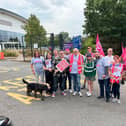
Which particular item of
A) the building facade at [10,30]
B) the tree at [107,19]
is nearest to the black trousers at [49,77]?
the tree at [107,19]

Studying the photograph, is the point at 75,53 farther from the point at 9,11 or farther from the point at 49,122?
the point at 9,11

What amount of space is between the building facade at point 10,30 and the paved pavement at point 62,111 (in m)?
37.1

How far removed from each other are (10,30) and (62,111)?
47.5 m

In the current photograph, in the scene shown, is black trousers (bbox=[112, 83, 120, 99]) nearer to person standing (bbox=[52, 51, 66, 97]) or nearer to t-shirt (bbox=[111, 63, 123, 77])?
t-shirt (bbox=[111, 63, 123, 77])

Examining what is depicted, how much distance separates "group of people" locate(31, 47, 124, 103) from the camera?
4.61 m

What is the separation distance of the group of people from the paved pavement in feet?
1.32

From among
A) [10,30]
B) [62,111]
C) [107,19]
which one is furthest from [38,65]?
[10,30]

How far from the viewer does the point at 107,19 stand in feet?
57.1

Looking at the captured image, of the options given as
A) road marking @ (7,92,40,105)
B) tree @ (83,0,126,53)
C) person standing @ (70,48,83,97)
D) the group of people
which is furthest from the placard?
tree @ (83,0,126,53)

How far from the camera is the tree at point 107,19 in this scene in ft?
55.1

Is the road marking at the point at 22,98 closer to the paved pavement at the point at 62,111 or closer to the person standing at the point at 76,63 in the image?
the paved pavement at the point at 62,111

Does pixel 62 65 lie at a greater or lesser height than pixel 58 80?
greater

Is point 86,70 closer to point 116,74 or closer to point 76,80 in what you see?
point 76,80

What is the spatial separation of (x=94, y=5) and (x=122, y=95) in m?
15.1
